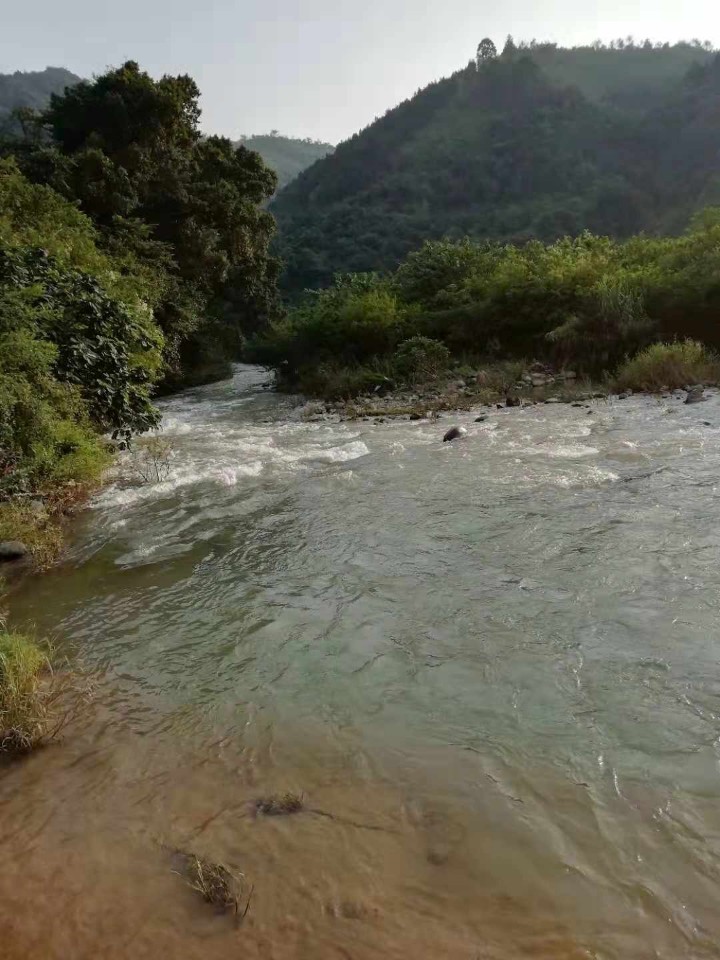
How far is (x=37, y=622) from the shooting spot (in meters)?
5.11

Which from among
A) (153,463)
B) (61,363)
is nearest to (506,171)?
(153,463)

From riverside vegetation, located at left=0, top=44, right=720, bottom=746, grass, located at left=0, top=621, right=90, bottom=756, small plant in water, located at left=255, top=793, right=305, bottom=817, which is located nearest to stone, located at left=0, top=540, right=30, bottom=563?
riverside vegetation, located at left=0, top=44, right=720, bottom=746

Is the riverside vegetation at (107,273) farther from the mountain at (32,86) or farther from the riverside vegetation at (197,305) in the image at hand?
the mountain at (32,86)

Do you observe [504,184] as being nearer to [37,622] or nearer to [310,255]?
[310,255]

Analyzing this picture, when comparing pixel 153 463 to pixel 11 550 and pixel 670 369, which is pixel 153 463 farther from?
pixel 670 369

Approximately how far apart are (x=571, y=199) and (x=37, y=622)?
5982 cm

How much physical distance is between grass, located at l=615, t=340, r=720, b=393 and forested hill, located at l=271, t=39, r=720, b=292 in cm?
3770

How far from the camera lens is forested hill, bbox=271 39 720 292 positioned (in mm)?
52500

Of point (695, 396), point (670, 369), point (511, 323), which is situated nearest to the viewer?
point (695, 396)

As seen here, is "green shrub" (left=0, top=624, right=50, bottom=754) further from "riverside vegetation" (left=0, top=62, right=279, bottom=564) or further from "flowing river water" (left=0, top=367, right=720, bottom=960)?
"riverside vegetation" (left=0, top=62, right=279, bottom=564)

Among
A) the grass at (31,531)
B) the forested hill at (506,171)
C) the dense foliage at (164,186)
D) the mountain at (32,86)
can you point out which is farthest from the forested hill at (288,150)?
the grass at (31,531)

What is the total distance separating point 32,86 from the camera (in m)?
130

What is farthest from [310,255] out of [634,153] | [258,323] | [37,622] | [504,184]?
[37,622]

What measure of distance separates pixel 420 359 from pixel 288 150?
159329mm
